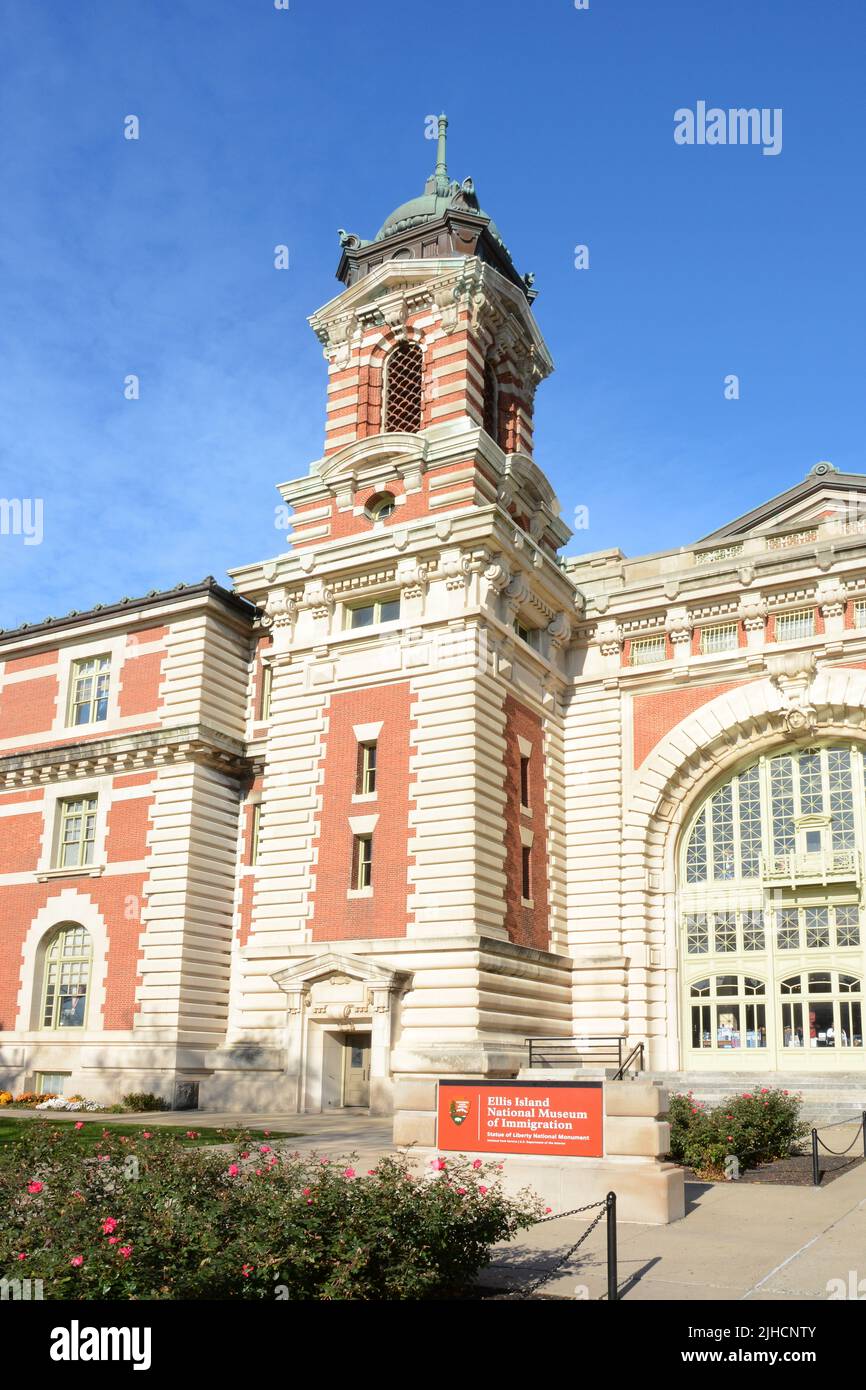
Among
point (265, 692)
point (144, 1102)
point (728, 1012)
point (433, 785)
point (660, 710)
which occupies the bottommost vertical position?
point (144, 1102)

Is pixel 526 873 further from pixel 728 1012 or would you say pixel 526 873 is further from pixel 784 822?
pixel 784 822

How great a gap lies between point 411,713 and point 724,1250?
20432 millimetres

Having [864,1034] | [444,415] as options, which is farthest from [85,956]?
[864,1034]

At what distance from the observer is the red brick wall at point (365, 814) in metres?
30.8

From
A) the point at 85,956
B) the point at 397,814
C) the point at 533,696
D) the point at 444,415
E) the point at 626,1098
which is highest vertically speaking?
the point at 444,415

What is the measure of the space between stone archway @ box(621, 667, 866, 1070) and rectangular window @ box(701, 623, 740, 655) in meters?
1.38

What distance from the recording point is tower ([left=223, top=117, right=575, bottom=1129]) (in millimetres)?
29812

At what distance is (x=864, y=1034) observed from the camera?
3148 cm

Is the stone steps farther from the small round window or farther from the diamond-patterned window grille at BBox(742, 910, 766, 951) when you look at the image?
the small round window

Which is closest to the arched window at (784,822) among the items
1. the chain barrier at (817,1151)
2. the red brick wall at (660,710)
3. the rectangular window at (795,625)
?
the red brick wall at (660,710)

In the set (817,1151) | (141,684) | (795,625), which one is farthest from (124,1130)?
(795,625)

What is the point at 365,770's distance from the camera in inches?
1291
